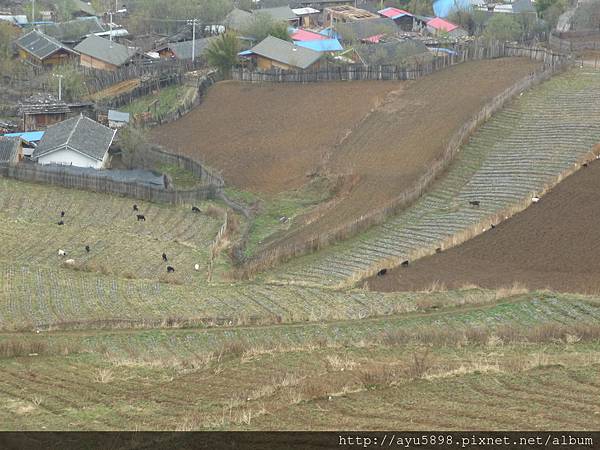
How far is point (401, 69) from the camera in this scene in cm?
4897

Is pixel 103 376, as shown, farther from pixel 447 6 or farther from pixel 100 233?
pixel 447 6

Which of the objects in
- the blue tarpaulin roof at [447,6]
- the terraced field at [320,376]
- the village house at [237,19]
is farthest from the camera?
the blue tarpaulin roof at [447,6]

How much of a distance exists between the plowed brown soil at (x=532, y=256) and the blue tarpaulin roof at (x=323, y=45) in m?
31.8

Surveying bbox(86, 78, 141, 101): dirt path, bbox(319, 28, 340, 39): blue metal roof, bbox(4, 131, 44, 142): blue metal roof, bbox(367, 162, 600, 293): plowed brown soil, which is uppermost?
bbox(367, 162, 600, 293): plowed brown soil

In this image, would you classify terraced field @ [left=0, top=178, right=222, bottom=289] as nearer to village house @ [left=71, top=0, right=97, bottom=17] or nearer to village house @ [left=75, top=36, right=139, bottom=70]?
village house @ [left=75, top=36, right=139, bottom=70]

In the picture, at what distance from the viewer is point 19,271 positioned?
27297mm

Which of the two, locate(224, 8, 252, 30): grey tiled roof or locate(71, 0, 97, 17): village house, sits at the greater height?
locate(224, 8, 252, 30): grey tiled roof

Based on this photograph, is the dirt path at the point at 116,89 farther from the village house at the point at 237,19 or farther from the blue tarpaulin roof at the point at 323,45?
the village house at the point at 237,19

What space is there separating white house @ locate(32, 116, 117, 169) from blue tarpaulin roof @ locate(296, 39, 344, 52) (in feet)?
68.8

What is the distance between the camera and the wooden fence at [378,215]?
2931 cm

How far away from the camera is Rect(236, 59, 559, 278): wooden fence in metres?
29.3

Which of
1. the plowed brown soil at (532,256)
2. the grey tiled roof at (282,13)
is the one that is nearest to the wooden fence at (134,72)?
the grey tiled roof at (282,13)

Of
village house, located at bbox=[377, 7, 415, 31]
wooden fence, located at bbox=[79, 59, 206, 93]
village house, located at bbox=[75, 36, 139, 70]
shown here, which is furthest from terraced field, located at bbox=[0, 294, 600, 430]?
village house, located at bbox=[377, 7, 415, 31]

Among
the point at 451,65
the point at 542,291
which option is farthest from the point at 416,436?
the point at 451,65
